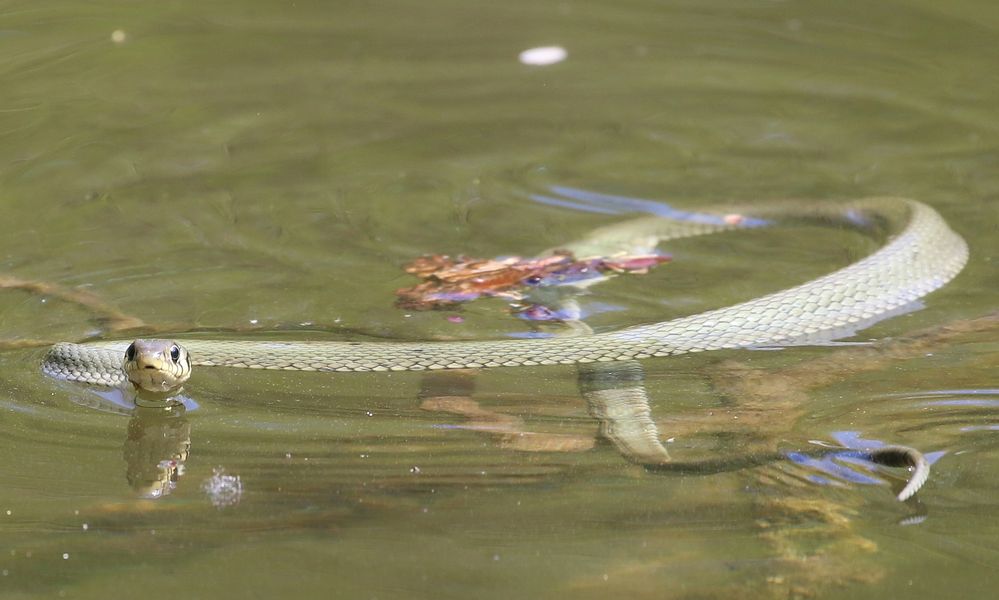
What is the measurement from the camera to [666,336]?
20.1 ft

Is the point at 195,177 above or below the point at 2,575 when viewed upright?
below

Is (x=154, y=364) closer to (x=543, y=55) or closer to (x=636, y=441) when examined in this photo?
(x=636, y=441)

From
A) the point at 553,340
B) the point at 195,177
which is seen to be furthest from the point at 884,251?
the point at 195,177

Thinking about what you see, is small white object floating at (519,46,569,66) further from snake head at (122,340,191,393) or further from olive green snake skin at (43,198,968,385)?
snake head at (122,340,191,393)

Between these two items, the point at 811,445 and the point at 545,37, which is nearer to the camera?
the point at 811,445

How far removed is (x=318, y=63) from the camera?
36.8 feet

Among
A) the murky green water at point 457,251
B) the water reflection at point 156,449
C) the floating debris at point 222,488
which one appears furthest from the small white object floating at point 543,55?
the floating debris at point 222,488

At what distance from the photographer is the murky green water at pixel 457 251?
12.8ft

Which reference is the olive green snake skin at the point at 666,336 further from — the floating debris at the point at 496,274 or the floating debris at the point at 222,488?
the floating debris at the point at 222,488

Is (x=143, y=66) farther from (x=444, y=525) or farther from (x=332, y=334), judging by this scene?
(x=444, y=525)

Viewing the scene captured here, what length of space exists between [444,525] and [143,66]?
25.6 feet

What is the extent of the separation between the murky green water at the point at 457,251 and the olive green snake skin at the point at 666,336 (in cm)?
16

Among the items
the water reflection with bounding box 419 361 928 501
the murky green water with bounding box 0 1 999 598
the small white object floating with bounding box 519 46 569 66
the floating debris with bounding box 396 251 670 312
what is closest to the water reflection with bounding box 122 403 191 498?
the murky green water with bounding box 0 1 999 598

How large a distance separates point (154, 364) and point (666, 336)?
7.91 ft
